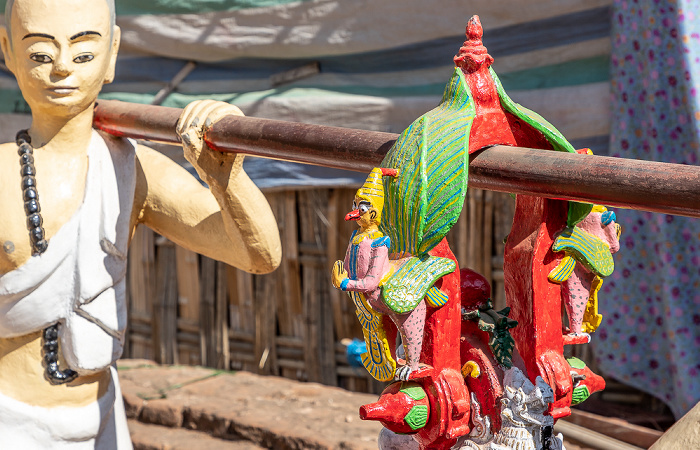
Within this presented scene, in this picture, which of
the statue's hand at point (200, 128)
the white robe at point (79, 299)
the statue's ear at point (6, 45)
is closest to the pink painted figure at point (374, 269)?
the statue's hand at point (200, 128)

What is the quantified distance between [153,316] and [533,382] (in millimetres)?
3663

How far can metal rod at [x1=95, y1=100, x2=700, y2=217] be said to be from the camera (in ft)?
3.18

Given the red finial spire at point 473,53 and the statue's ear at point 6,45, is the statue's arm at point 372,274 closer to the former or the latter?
the red finial spire at point 473,53

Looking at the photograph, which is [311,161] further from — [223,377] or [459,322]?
[223,377]

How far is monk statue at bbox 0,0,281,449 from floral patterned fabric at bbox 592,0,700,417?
1.62m

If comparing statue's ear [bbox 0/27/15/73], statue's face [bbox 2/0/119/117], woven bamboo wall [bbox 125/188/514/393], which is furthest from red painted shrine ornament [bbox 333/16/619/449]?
woven bamboo wall [bbox 125/188/514/393]

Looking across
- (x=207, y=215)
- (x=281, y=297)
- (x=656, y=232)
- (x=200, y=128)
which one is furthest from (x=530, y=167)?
(x=281, y=297)

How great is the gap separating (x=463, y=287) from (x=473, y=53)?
1.01 feet

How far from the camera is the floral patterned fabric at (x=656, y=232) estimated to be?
2.89m

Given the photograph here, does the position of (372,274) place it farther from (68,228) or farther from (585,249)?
(68,228)

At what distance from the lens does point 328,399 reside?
368 centimetres

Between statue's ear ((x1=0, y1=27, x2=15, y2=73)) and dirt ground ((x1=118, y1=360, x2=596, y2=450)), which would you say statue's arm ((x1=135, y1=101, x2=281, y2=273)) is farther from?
dirt ground ((x1=118, y1=360, x2=596, y2=450))

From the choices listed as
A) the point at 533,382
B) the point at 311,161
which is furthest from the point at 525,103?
the point at 533,382

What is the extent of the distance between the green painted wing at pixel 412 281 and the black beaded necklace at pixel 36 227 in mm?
1000
